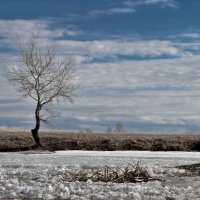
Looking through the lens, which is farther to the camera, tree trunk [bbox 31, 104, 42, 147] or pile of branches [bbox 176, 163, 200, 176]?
tree trunk [bbox 31, 104, 42, 147]

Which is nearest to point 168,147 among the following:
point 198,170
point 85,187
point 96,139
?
point 96,139

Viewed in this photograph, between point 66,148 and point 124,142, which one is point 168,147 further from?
point 66,148

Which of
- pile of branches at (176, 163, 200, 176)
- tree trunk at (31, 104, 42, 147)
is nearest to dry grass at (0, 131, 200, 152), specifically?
tree trunk at (31, 104, 42, 147)

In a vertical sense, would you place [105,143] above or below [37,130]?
below

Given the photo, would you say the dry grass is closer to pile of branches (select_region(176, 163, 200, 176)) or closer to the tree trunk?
the tree trunk

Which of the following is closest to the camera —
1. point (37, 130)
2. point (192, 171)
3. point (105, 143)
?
point (192, 171)

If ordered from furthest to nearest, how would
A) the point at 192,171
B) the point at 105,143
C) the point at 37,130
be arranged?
the point at 105,143
the point at 37,130
the point at 192,171

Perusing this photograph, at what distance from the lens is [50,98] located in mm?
38562

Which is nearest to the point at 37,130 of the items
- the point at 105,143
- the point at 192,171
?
the point at 105,143

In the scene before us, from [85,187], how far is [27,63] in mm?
27302

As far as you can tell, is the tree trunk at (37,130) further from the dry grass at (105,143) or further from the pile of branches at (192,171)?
the pile of branches at (192,171)

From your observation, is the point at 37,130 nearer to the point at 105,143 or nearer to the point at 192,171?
the point at 105,143

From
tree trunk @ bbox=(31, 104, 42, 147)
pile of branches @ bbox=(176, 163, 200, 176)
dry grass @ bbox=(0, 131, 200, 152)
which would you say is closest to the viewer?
pile of branches @ bbox=(176, 163, 200, 176)

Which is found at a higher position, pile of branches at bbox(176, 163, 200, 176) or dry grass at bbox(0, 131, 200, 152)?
dry grass at bbox(0, 131, 200, 152)
